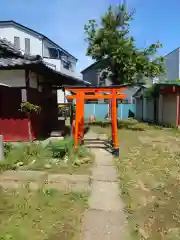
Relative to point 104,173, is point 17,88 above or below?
above

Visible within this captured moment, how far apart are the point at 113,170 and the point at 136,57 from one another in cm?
1043

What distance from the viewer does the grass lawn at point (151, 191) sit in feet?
11.6

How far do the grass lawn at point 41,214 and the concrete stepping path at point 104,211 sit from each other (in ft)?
0.46

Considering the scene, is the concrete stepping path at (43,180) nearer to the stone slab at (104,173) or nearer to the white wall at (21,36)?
the stone slab at (104,173)

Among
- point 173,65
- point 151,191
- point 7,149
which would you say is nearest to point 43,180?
point 151,191


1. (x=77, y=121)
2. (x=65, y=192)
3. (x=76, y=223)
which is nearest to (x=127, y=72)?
(x=77, y=121)

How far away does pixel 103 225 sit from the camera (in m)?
3.59

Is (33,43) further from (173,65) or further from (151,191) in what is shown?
(151,191)

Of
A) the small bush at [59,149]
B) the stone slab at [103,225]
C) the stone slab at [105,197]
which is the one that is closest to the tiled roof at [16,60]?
the small bush at [59,149]

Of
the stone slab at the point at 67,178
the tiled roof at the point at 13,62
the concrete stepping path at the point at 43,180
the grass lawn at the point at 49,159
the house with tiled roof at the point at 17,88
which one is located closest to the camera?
the concrete stepping path at the point at 43,180

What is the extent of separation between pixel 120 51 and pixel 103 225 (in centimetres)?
1287

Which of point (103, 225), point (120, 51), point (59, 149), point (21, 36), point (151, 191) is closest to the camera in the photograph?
point (103, 225)

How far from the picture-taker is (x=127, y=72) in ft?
51.6

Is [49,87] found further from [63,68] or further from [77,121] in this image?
[63,68]
